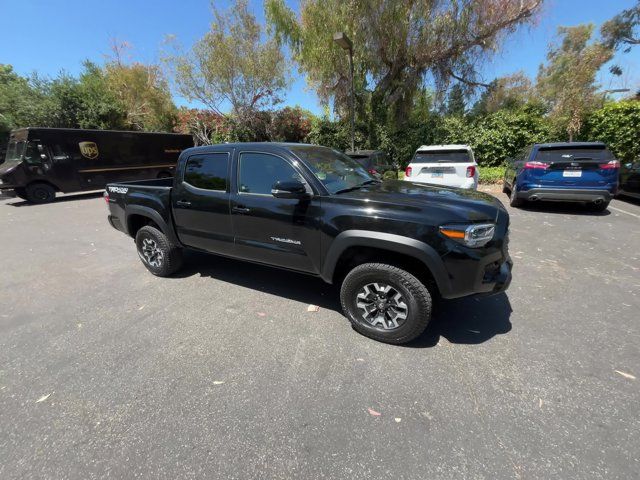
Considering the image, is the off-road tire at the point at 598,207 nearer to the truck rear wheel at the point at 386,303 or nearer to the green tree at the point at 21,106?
the truck rear wheel at the point at 386,303

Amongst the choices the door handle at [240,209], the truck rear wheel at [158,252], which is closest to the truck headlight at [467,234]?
the door handle at [240,209]

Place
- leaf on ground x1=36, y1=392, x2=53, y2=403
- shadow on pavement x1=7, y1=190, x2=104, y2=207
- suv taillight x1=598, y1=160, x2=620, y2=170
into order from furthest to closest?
shadow on pavement x1=7, y1=190, x2=104, y2=207 → suv taillight x1=598, y1=160, x2=620, y2=170 → leaf on ground x1=36, y1=392, x2=53, y2=403

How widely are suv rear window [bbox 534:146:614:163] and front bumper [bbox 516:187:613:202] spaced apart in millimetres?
659

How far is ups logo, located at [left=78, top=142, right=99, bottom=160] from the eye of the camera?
1223cm

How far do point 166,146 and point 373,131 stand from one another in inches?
427

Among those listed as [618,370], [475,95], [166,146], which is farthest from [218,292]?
[475,95]

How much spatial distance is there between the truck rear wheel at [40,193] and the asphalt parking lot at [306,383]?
9.86 m

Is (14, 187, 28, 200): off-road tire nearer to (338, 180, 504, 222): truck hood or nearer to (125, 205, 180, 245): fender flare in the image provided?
(125, 205, 180, 245): fender flare

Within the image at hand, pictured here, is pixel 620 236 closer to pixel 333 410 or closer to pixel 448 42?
pixel 333 410

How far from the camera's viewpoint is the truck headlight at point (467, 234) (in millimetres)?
2537

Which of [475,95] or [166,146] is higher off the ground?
[475,95]

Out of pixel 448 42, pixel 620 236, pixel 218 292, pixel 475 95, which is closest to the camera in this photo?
pixel 218 292

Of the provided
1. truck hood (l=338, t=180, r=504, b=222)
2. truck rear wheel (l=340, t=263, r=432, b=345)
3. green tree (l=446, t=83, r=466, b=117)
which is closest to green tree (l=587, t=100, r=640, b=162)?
green tree (l=446, t=83, r=466, b=117)

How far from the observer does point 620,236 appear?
572 centimetres
